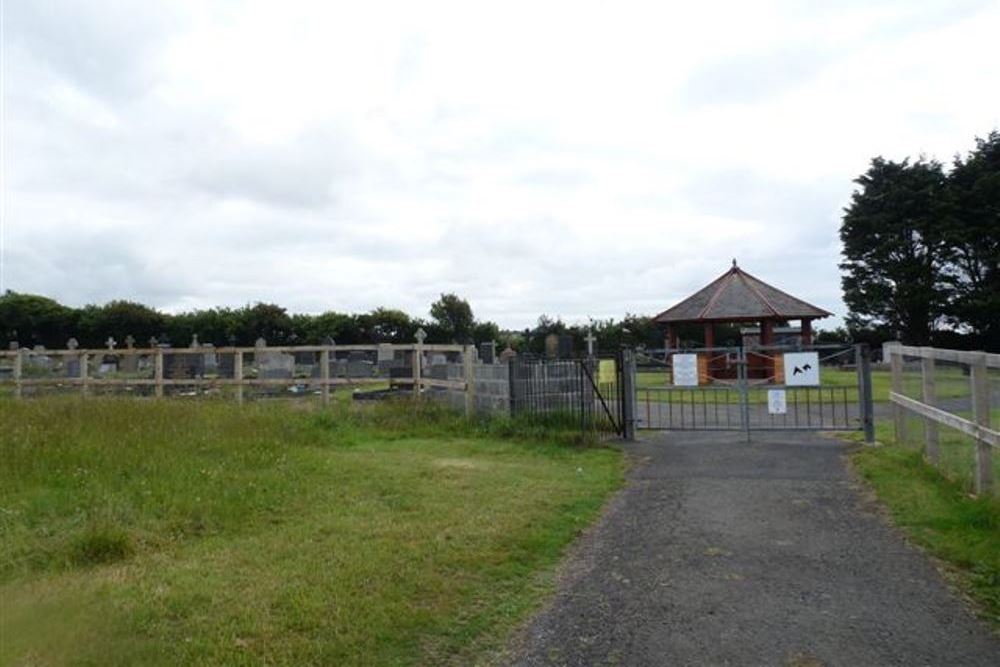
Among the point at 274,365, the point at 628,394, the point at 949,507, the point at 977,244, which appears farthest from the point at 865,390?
the point at 977,244

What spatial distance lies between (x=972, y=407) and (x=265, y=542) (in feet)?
22.9

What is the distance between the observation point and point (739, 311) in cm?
3197

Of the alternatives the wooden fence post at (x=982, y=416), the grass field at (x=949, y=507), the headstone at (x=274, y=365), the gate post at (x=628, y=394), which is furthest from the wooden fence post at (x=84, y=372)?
the wooden fence post at (x=982, y=416)

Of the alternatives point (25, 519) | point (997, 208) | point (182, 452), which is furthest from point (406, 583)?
point (997, 208)

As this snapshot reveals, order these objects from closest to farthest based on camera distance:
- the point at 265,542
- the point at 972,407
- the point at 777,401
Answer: the point at 265,542, the point at 972,407, the point at 777,401

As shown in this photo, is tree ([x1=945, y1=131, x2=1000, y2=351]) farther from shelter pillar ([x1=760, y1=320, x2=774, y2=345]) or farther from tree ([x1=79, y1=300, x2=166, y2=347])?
tree ([x1=79, y1=300, x2=166, y2=347])

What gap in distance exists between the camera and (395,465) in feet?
34.4

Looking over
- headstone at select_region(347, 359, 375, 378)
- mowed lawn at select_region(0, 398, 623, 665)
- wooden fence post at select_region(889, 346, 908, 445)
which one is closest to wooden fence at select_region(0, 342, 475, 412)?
headstone at select_region(347, 359, 375, 378)

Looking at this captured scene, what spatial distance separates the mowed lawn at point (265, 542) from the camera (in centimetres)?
434

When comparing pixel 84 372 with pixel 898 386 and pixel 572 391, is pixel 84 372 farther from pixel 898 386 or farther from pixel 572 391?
pixel 898 386

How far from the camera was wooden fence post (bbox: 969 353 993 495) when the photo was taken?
768 centimetres

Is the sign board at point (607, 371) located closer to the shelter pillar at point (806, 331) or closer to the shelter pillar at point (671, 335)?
the shelter pillar at point (671, 335)

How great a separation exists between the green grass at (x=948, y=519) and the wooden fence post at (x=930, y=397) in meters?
0.19

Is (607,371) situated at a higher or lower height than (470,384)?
higher
